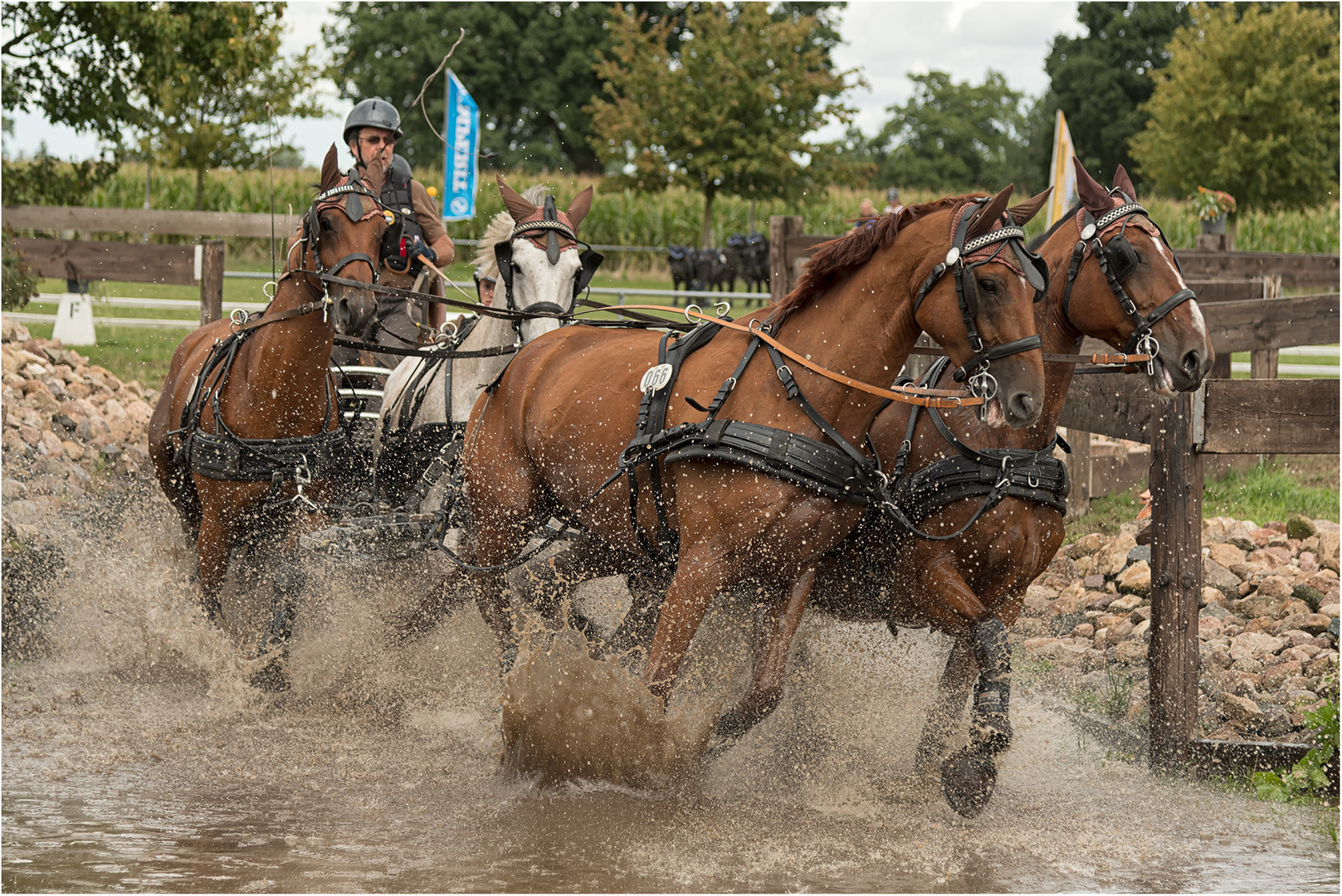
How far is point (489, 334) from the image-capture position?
21.3 ft

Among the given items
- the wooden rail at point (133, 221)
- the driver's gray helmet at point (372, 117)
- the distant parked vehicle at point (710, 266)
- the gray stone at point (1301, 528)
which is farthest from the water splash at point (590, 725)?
the distant parked vehicle at point (710, 266)

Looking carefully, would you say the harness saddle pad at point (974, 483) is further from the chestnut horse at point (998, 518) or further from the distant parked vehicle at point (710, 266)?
the distant parked vehicle at point (710, 266)

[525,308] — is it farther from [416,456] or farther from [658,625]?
[658,625]

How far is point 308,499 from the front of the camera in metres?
6.09

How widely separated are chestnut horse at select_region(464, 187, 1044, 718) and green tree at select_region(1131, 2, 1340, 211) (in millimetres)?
28913

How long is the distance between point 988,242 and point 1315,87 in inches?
1215

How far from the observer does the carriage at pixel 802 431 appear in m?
4.37

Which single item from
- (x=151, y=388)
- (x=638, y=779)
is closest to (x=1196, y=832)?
(x=638, y=779)

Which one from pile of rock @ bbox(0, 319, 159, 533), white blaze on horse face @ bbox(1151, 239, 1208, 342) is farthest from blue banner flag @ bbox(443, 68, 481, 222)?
white blaze on horse face @ bbox(1151, 239, 1208, 342)

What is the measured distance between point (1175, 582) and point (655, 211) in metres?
25.4

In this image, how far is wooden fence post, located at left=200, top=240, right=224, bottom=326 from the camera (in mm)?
10992

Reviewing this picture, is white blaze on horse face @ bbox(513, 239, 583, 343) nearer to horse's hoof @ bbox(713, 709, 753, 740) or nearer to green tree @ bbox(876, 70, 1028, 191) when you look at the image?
horse's hoof @ bbox(713, 709, 753, 740)

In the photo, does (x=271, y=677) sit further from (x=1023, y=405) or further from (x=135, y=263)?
(x=135, y=263)

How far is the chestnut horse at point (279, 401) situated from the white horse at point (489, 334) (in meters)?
0.59
